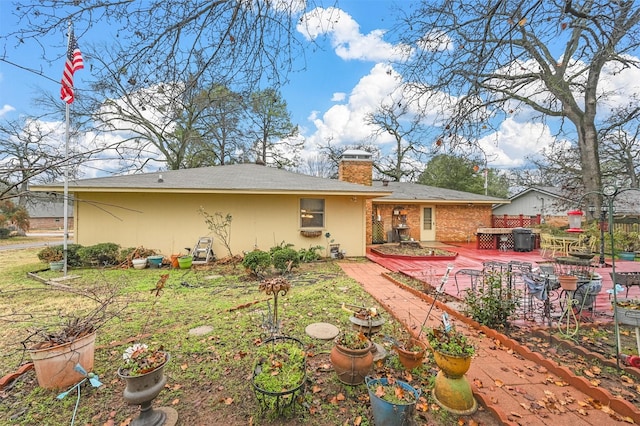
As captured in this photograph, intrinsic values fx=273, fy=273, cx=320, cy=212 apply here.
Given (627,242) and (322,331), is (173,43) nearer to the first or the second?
(322,331)

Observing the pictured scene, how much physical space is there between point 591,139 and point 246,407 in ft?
41.3

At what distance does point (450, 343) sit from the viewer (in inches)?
95.0

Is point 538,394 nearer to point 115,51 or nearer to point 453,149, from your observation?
point 453,149

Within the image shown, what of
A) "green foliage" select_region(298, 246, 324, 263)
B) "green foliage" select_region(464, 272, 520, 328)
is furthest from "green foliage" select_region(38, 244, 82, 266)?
"green foliage" select_region(464, 272, 520, 328)

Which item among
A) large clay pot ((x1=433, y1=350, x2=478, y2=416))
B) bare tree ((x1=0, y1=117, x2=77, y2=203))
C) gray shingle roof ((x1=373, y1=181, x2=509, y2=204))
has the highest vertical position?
gray shingle roof ((x1=373, y1=181, x2=509, y2=204))

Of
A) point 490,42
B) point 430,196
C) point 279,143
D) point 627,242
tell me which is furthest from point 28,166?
point 279,143

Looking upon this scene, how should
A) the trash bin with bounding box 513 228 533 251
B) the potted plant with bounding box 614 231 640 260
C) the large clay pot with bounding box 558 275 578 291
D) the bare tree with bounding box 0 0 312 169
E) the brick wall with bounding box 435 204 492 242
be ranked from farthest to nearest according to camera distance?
1. the brick wall with bounding box 435 204 492 242
2. the trash bin with bounding box 513 228 533 251
3. the potted plant with bounding box 614 231 640 260
4. the large clay pot with bounding box 558 275 578 291
5. the bare tree with bounding box 0 0 312 169

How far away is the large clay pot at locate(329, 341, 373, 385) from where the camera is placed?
101 inches

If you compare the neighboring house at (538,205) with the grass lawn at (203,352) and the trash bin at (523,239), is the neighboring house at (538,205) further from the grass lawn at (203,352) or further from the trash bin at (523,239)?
the grass lawn at (203,352)

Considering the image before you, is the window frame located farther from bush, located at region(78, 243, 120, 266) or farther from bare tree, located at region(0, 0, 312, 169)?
bare tree, located at region(0, 0, 312, 169)

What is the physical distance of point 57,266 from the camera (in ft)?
25.0

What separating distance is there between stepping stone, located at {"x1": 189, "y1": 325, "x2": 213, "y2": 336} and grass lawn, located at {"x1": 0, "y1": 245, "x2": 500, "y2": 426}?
0.19 feet

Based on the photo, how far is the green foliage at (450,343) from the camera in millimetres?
2326

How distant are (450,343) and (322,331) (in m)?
1.87
